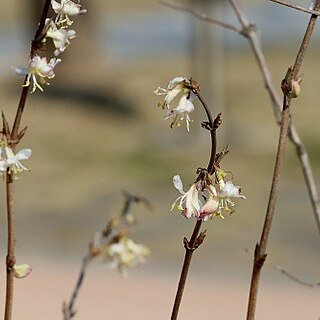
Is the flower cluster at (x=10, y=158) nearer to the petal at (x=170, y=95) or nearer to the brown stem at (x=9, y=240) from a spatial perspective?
the brown stem at (x=9, y=240)

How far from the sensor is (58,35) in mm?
1340

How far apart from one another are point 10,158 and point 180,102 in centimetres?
22

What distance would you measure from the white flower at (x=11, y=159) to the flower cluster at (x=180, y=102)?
0.60 ft

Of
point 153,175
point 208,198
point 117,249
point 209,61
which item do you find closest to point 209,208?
point 208,198

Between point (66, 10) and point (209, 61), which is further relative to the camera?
point (209, 61)

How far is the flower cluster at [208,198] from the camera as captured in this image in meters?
1.25

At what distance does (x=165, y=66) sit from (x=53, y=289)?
9.33 metres

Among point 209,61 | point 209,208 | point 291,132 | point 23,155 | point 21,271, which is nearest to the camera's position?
point 209,208

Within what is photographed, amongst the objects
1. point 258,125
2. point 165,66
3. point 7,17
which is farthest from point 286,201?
point 7,17

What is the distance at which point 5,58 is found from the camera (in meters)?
18.2

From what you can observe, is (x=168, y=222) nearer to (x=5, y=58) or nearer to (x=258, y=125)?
(x=258, y=125)

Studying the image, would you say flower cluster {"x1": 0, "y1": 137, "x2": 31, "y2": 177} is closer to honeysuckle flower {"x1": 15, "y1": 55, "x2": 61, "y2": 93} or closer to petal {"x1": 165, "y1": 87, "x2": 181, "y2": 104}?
honeysuckle flower {"x1": 15, "y1": 55, "x2": 61, "y2": 93}

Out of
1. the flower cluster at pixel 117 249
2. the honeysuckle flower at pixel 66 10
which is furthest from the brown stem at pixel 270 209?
the flower cluster at pixel 117 249

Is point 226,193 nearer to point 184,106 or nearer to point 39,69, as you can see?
point 184,106
